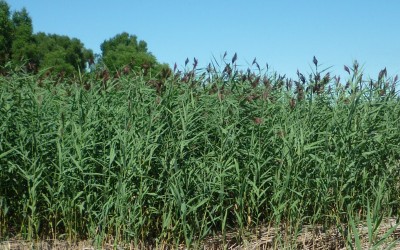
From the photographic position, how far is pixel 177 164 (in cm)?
544

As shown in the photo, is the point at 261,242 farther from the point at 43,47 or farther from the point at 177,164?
the point at 43,47

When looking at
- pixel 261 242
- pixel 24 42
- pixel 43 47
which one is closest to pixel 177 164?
pixel 261 242

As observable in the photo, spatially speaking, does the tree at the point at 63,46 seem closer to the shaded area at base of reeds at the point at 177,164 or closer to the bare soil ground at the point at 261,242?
the shaded area at base of reeds at the point at 177,164

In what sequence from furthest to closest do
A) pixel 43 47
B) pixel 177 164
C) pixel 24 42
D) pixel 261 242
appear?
pixel 43 47 → pixel 24 42 → pixel 261 242 → pixel 177 164

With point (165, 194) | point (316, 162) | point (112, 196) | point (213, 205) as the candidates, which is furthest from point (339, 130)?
point (112, 196)

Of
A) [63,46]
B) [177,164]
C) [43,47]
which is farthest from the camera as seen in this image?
[63,46]

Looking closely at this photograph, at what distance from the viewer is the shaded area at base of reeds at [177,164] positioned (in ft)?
17.8

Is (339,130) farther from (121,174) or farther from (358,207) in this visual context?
(121,174)

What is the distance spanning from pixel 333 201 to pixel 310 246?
1.78 feet

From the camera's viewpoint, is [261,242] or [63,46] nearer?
[261,242]

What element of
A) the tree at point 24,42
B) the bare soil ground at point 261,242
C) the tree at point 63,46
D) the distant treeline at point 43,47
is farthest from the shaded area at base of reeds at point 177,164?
the tree at point 63,46

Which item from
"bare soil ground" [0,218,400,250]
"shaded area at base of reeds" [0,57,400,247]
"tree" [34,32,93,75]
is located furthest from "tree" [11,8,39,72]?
"bare soil ground" [0,218,400,250]

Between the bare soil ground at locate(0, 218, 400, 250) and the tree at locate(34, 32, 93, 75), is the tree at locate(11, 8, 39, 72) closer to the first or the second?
the tree at locate(34, 32, 93, 75)

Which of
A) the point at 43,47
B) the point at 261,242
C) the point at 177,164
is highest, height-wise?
the point at 43,47
